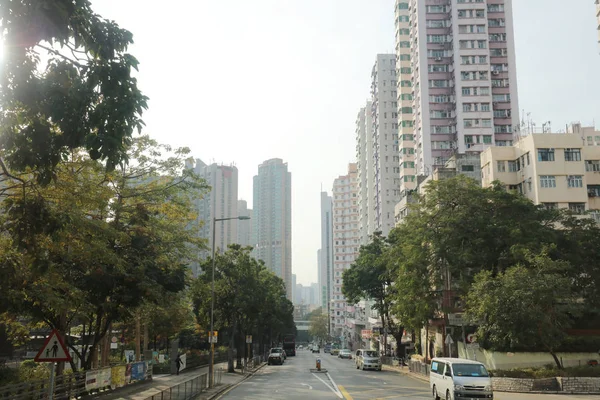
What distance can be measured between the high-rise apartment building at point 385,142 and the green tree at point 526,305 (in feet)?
264

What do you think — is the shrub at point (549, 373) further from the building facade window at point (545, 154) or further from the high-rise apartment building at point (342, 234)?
the high-rise apartment building at point (342, 234)

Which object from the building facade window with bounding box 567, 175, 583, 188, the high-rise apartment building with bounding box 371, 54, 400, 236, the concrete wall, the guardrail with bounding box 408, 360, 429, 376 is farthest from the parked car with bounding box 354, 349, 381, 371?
the high-rise apartment building with bounding box 371, 54, 400, 236

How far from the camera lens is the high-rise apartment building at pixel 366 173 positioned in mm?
129625

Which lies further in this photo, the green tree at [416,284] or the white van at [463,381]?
the green tree at [416,284]

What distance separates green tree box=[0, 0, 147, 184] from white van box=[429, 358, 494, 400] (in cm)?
1669

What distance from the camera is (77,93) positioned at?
8992mm

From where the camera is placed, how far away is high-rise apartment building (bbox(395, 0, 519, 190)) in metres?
83.2

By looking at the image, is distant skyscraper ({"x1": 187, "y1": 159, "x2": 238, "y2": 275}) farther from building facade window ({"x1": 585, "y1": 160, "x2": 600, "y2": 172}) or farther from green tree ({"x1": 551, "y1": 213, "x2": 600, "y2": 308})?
green tree ({"x1": 551, "y1": 213, "x2": 600, "y2": 308})

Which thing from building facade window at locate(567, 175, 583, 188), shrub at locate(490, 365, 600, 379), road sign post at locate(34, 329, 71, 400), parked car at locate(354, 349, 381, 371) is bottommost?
parked car at locate(354, 349, 381, 371)

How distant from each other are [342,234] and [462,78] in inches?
3662

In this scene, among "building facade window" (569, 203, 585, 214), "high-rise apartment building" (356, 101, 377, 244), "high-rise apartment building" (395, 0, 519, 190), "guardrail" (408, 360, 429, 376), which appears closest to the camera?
"guardrail" (408, 360, 429, 376)

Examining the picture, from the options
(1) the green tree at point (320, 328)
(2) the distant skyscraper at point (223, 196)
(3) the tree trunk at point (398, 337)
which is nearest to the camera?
(3) the tree trunk at point (398, 337)

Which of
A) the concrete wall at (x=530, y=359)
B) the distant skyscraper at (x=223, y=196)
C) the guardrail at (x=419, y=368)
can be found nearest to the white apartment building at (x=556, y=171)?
the concrete wall at (x=530, y=359)

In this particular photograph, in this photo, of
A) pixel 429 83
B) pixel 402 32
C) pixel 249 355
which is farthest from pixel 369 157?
pixel 249 355
